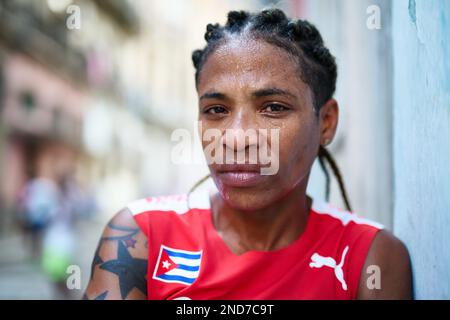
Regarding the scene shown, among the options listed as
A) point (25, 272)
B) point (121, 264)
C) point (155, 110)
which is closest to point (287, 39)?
point (121, 264)

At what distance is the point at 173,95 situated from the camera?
2309cm

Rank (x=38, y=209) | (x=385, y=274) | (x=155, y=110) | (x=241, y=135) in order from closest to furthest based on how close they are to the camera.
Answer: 1. (x=241, y=135)
2. (x=385, y=274)
3. (x=38, y=209)
4. (x=155, y=110)

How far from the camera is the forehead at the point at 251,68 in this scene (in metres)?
1.75

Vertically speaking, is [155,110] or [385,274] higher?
[155,110]

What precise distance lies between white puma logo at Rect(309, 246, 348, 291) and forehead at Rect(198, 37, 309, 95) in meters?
0.63

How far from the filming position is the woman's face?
1716 millimetres

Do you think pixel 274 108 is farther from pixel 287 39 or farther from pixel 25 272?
pixel 25 272

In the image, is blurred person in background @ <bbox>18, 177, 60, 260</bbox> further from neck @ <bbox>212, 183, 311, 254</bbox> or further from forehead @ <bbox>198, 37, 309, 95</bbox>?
forehead @ <bbox>198, 37, 309, 95</bbox>

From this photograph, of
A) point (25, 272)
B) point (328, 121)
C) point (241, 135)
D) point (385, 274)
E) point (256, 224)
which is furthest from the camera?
point (25, 272)

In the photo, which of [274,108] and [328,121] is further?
[328,121]

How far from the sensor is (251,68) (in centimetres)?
176

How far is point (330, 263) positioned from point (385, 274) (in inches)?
7.9

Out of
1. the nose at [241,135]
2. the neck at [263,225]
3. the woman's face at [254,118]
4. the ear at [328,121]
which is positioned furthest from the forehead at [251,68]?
the neck at [263,225]

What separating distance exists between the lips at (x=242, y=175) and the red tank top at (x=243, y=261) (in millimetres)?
296
